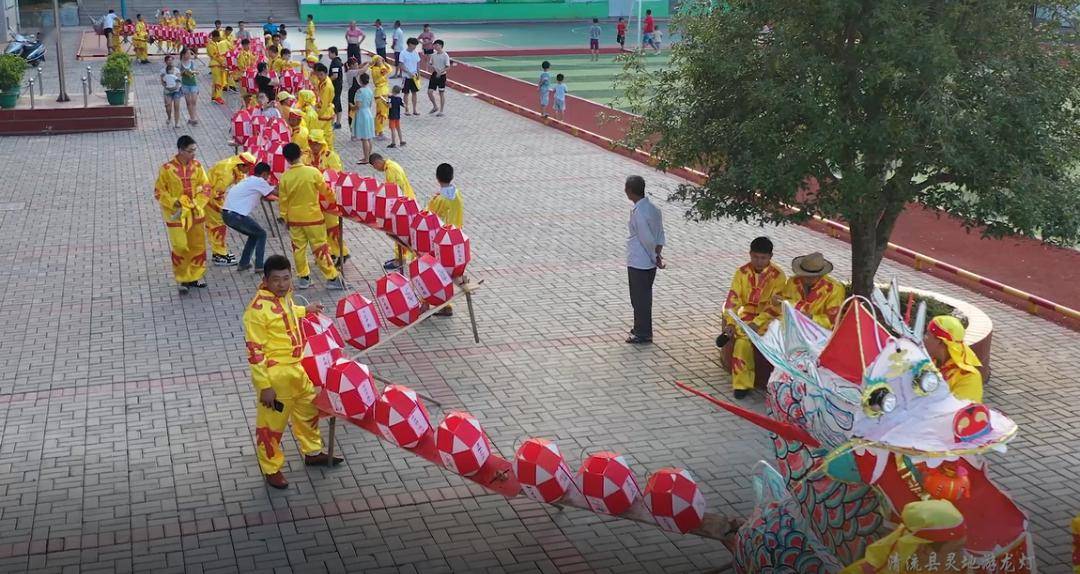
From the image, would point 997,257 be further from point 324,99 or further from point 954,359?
point 324,99

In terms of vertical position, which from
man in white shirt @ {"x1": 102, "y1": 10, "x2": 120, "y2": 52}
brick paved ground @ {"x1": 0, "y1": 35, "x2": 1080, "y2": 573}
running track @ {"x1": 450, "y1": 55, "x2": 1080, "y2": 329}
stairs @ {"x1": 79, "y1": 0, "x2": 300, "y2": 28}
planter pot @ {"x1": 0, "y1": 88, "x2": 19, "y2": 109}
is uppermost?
stairs @ {"x1": 79, "y1": 0, "x2": 300, "y2": 28}

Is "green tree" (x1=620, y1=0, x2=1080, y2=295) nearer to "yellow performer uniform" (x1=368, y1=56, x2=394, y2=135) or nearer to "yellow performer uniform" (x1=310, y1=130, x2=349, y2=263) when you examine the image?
"yellow performer uniform" (x1=310, y1=130, x2=349, y2=263)

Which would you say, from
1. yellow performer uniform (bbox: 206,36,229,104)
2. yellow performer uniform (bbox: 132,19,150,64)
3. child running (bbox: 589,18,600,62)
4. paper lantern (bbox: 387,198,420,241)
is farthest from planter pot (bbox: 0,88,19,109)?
child running (bbox: 589,18,600,62)

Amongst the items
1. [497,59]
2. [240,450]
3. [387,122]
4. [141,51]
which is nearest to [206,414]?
[240,450]

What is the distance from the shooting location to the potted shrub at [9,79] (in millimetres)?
23219

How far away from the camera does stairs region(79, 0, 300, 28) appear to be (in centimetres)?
4988

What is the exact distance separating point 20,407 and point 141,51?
28088 mm

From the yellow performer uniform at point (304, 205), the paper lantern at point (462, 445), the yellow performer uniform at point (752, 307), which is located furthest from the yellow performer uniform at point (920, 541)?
the yellow performer uniform at point (304, 205)

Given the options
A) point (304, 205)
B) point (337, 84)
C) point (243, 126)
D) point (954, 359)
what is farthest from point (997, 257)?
point (337, 84)

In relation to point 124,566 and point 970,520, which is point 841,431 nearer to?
point 970,520

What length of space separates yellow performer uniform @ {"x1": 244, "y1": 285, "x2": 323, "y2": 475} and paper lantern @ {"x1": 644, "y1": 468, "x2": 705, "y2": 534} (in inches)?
105

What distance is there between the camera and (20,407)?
9656mm

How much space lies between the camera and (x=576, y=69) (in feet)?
119

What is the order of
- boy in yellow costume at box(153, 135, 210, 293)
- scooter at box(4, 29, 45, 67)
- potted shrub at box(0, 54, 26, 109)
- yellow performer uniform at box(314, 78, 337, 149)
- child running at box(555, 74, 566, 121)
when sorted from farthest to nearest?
scooter at box(4, 29, 45, 67)
child running at box(555, 74, 566, 121)
potted shrub at box(0, 54, 26, 109)
yellow performer uniform at box(314, 78, 337, 149)
boy in yellow costume at box(153, 135, 210, 293)
